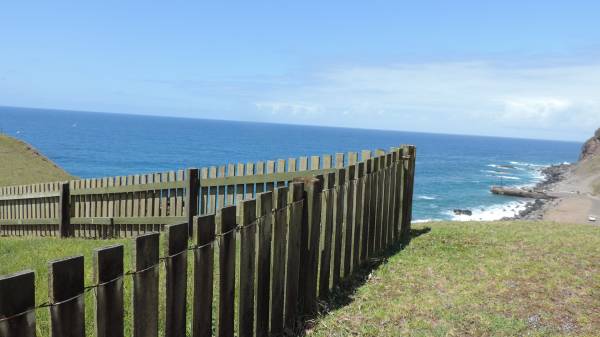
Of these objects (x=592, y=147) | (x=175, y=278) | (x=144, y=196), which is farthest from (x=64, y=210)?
(x=592, y=147)

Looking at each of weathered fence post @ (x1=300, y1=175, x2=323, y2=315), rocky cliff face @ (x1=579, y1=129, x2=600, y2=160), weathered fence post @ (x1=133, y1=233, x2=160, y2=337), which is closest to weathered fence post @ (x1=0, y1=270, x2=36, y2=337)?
weathered fence post @ (x1=133, y1=233, x2=160, y2=337)

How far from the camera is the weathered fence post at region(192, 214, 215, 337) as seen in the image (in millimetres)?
3098

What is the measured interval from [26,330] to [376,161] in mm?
5007

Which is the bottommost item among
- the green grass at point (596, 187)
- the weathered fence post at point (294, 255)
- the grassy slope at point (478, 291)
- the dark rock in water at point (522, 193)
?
the dark rock in water at point (522, 193)

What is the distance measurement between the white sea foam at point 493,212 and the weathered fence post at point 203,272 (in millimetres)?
49922

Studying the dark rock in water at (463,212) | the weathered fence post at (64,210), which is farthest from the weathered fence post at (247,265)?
the dark rock in water at (463,212)

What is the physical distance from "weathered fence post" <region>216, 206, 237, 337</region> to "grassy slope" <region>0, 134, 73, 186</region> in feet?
69.7

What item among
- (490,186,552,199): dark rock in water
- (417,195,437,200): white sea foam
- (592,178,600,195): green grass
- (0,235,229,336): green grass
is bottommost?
(417,195,437,200): white sea foam

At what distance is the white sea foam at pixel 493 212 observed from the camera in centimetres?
5198

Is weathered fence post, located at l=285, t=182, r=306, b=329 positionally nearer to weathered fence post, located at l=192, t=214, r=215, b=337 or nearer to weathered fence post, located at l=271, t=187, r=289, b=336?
weathered fence post, located at l=271, t=187, r=289, b=336

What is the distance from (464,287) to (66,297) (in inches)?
187

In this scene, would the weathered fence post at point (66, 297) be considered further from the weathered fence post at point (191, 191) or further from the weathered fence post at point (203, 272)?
the weathered fence post at point (191, 191)

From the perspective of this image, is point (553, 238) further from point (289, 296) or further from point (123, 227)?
point (123, 227)


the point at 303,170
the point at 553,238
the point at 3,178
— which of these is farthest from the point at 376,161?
the point at 3,178
